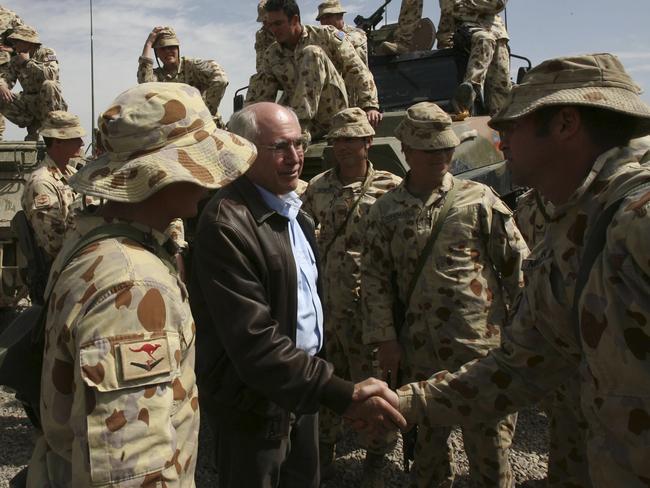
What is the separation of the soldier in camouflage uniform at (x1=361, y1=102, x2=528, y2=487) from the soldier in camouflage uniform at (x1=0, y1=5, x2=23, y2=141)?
728cm

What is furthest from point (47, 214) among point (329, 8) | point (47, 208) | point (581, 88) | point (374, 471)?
point (581, 88)

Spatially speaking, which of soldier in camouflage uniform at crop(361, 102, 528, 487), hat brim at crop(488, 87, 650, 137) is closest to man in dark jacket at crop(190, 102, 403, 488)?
soldier in camouflage uniform at crop(361, 102, 528, 487)

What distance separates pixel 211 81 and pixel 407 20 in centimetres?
339

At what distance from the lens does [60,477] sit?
1.57 metres

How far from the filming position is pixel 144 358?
4.62ft

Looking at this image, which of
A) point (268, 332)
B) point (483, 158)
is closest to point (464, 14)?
point (483, 158)

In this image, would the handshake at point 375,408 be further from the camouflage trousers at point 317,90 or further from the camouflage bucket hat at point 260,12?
the camouflage bucket hat at point 260,12

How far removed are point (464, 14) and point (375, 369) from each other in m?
4.74

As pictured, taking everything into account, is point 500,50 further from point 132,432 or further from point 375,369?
point 132,432

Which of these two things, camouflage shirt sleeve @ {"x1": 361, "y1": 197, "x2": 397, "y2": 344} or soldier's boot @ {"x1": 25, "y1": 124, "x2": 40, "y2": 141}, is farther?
soldier's boot @ {"x1": 25, "y1": 124, "x2": 40, "y2": 141}

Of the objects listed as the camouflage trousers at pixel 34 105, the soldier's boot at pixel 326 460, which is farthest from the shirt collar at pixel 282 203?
the camouflage trousers at pixel 34 105

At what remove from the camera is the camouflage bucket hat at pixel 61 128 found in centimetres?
514

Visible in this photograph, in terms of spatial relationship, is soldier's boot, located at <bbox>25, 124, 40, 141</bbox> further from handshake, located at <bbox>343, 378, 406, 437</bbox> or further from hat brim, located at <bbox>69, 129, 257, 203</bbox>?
hat brim, located at <bbox>69, 129, 257, 203</bbox>

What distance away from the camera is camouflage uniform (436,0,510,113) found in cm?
702
